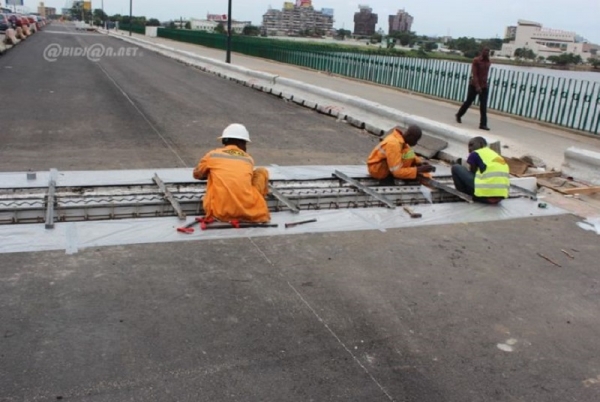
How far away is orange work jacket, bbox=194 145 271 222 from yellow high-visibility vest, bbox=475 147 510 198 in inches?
125

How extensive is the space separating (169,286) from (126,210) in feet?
6.68

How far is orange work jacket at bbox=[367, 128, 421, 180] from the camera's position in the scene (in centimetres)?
820

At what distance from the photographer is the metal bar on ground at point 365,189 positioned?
7.45m

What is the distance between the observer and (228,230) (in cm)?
614

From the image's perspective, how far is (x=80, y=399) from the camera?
10.7 feet

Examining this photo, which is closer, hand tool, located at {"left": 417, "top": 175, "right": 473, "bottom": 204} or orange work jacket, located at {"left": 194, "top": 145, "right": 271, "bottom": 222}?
orange work jacket, located at {"left": 194, "top": 145, "right": 271, "bottom": 222}

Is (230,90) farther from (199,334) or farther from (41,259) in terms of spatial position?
(199,334)

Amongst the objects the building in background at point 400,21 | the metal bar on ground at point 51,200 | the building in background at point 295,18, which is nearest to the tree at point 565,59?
the metal bar on ground at point 51,200

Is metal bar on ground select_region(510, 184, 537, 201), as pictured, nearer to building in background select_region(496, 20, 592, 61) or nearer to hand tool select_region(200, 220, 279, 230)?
hand tool select_region(200, 220, 279, 230)

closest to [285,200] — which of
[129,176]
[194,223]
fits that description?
[194,223]

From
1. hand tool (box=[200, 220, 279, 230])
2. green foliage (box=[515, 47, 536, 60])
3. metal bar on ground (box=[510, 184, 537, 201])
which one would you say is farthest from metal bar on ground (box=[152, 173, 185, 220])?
green foliage (box=[515, 47, 536, 60])

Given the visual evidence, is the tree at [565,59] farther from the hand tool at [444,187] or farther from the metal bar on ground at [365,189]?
the metal bar on ground at [365,189]

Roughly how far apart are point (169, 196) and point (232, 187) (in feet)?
3.61

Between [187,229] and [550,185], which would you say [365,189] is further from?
[550,185]
